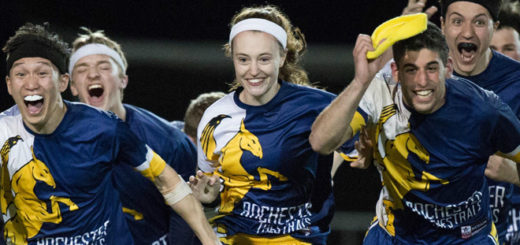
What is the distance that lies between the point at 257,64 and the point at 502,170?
3.94 ft

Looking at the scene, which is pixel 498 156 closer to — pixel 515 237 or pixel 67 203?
pixel 515 237

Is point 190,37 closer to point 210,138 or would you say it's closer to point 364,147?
point 210,138

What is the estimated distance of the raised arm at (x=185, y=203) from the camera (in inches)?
152

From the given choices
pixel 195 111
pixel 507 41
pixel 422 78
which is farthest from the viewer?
pixel 195 111

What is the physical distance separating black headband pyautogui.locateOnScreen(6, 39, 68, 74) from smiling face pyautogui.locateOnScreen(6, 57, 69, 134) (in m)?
0.02

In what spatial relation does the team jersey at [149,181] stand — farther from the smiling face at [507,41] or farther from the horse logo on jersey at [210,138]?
the smiling face at [507,41]

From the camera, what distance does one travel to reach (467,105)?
3.73m

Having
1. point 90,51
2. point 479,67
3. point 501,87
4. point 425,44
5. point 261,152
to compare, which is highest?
point 90,51

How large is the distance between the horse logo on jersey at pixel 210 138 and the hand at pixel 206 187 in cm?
13

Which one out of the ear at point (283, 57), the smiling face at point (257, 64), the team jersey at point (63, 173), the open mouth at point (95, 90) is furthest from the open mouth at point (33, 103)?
the ear at point (283, 57)

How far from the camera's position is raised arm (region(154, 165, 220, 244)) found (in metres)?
3.87

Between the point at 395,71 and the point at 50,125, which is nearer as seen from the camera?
the point at 395,71

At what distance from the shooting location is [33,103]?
394 centimetres

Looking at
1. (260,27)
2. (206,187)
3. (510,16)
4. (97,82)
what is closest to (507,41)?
(510,16)
